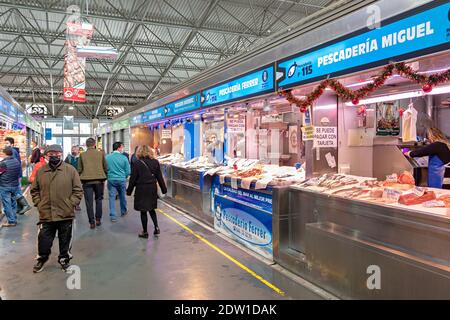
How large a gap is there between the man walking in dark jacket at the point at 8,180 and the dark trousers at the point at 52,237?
2811 mm

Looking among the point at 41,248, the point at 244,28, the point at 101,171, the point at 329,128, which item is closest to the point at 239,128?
the point at 329,128

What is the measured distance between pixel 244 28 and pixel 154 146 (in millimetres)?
6431

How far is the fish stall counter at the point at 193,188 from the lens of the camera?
7.14 m

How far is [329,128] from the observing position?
499 cm

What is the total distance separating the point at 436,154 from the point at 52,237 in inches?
198

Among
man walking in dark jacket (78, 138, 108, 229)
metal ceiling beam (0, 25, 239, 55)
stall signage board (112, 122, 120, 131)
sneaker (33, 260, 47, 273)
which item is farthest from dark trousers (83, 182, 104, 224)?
stall signage board (112, 122, 120, 131)

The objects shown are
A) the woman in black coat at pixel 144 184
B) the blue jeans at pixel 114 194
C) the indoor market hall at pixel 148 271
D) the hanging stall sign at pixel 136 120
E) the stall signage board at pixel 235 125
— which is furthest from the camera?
the hanging stall sign at pixel 136 120

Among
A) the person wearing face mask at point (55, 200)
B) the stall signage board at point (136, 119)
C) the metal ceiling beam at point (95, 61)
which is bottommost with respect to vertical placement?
the person wearing face mask at point (55, 200)

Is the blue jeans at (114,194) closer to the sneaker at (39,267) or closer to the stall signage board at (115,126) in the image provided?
the sneaker at (39,267)

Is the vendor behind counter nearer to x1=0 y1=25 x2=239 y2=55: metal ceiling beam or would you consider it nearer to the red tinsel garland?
the red tinsel garland

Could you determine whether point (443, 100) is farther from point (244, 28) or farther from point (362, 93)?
point (244, 28)

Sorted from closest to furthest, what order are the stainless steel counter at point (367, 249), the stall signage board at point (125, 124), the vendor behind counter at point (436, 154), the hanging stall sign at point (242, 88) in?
1. the stainless steel counter at point (367, 249)
2. the vendor behind counter at point (436, 154)
3. the hanging stall sign at point (242, 88)
4. the stall signage board at point (125, 124)

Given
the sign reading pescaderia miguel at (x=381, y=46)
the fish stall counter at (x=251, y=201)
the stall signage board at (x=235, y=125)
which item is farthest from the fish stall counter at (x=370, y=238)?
the stall signage board at (x=235, y=125)

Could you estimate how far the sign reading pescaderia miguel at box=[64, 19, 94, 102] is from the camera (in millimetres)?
9406
